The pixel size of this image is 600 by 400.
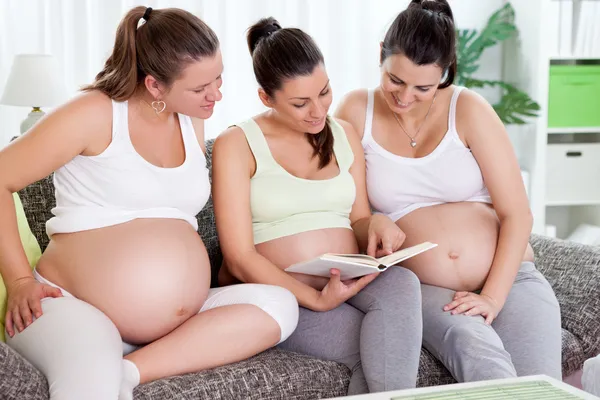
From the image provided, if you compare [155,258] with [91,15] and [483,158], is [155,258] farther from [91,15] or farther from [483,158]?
[91,15]

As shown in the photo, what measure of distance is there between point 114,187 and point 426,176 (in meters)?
0.80

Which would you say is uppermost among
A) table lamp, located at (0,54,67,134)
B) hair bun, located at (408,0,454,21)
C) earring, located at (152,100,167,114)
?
hair bun, located at (408,0,454,21)

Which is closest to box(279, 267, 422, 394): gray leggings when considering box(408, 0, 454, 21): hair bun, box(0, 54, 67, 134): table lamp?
box(408, 0, 454, 21): hair bun

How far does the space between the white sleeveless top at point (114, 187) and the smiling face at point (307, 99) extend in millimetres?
341

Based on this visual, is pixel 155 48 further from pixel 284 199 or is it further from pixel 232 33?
pixel 232 33

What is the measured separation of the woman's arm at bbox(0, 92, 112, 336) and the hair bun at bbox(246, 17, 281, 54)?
0.52 meters

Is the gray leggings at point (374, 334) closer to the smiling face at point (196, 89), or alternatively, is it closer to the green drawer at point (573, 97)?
the smiling face at point (196, 89)

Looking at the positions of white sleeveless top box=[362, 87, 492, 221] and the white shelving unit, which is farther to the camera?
the white shelving unit

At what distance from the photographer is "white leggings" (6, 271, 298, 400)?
149 cm

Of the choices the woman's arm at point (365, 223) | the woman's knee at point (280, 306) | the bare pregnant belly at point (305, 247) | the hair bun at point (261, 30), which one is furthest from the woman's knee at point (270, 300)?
the hair bun at point (261, 30)

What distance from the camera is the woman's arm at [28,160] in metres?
1.72

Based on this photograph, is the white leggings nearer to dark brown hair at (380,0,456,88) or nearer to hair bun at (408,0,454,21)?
dark brown hair at (380,0,456,88)

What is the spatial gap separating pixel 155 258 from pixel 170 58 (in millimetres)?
434

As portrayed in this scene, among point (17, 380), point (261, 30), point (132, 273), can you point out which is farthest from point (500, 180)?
point (17, 380)
